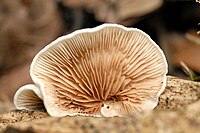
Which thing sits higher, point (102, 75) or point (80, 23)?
point (102, 75)

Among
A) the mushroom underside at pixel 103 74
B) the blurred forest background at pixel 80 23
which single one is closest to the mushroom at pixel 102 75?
the mushroom underside at pixel 103 74

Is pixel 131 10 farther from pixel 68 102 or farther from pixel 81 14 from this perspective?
pixel 68 102

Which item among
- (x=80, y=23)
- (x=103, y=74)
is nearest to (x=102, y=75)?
(x=103, y=74)

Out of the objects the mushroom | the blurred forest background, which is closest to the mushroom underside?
the mushroom

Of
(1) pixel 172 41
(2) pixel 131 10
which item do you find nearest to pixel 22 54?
(2) pixel 131 10

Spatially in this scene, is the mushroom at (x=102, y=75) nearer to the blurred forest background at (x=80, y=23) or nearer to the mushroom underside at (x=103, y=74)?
the mushroom underside at (x=103, y=74)

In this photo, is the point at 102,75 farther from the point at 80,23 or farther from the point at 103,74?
the point at 80,23

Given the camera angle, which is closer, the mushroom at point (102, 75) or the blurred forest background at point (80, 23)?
the mushroom at point (102, 75)
